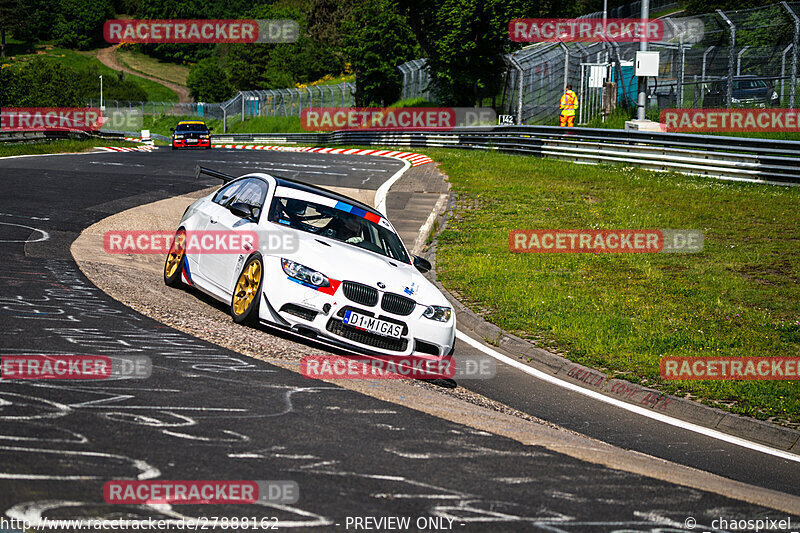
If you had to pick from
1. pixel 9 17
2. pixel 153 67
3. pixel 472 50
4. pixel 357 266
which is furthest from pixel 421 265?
pixel 9 17

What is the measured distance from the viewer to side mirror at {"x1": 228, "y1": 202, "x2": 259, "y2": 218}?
9414 millimetres

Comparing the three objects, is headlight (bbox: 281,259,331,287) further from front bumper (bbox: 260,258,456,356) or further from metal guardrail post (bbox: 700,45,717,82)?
metal guardrail post (bbox: 700,45,717,82)

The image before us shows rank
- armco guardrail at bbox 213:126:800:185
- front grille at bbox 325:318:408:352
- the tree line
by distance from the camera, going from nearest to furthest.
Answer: front grille at bbox 325:318:408:352
armco guardrail at bbox 213:126:800:185
the tree line

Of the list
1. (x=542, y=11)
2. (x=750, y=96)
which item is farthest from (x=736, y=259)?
(x=542, y=11)

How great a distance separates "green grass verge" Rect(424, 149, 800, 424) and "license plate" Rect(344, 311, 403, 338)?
2.57 metres

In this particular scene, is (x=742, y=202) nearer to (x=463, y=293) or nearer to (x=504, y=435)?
(x=463, y=293)

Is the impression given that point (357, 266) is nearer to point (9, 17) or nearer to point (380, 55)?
point (380, 55)

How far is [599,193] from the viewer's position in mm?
21188

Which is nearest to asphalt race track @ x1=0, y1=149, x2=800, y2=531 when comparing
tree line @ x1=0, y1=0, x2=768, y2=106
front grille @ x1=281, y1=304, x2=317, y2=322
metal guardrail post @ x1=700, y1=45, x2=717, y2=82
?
front grille @ x1=281, y1=304, x2=317, y2=322

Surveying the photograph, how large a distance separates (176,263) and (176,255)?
12cm

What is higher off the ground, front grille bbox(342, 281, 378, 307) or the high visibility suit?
the high visibility suit

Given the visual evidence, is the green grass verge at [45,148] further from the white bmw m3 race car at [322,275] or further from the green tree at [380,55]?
the green tree at [380,55]

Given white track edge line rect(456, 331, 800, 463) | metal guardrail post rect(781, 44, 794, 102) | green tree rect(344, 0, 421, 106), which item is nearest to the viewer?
white track edge line rect(456, 331, 800, 463)

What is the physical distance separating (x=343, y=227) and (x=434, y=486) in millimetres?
5470
